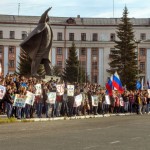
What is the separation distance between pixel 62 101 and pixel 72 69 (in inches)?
2752

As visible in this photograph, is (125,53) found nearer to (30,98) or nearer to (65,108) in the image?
(65,108)

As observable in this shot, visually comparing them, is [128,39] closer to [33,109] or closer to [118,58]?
[118,58]

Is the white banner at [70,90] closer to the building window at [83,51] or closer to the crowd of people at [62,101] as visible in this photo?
the crowd of people at [62,101]

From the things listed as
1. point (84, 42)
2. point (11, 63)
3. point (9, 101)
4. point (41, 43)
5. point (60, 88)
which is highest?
point (84, 42)

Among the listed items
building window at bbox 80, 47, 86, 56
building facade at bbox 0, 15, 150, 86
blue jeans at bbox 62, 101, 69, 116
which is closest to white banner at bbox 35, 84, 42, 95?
blue jeans at bbox 62, 101, 69, 116

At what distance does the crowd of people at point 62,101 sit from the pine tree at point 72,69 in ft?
194

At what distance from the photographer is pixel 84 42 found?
116 meters

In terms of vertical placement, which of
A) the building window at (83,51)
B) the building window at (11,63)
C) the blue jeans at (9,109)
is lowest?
the blue jeans at (9,109)

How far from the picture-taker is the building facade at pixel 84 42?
4510 inches

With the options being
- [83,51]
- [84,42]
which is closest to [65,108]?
[84,42]

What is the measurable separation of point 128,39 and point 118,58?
375cm

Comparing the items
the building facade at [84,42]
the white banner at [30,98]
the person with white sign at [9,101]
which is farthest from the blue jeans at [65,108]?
the building facade at [84,42]

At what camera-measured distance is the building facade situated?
115 meters

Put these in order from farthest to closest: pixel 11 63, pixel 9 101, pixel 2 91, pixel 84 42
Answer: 1. pixel 84 42
2. pixel 11 63
3. pixel 9 101
4. pixel 2 91
